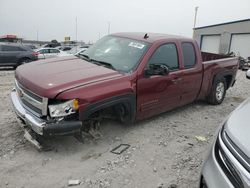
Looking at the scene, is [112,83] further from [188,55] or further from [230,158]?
[230,158]

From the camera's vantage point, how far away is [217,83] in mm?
6773

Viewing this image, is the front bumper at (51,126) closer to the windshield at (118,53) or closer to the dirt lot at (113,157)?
the dirt lot at (113,157)

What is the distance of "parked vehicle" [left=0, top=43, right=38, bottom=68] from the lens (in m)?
14.9

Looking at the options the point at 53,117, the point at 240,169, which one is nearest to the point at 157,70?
the point at 53,117

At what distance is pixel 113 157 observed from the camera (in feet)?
13.0

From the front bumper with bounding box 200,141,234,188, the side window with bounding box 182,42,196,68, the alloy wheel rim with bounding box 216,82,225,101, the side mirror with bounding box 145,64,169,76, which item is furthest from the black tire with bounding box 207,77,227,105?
the front bumper with bounding box 200,141,234,188

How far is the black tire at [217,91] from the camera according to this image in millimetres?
6695

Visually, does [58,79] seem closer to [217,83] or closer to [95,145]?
→ [95,145]

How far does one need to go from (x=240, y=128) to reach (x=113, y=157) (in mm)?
2205

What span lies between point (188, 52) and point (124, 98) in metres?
2.24

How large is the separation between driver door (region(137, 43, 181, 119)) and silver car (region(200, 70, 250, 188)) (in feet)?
7.51

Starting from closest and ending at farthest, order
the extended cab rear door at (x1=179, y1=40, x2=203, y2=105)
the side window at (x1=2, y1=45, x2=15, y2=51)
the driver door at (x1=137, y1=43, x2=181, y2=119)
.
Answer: the driver door at (x1=137, y1=43, x2=181, y2=119) < the extended cab rear door at (x1=179, y1=40, x2=203, y2=105) < the side window at (x1=2, y1=45, x2=15, y2=51)

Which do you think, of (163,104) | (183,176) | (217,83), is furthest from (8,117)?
(217,83)

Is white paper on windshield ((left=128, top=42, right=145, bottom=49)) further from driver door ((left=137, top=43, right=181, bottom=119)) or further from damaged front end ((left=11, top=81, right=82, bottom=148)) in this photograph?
damaged front end ((left=11, top=81, right=82, bottom=148))
